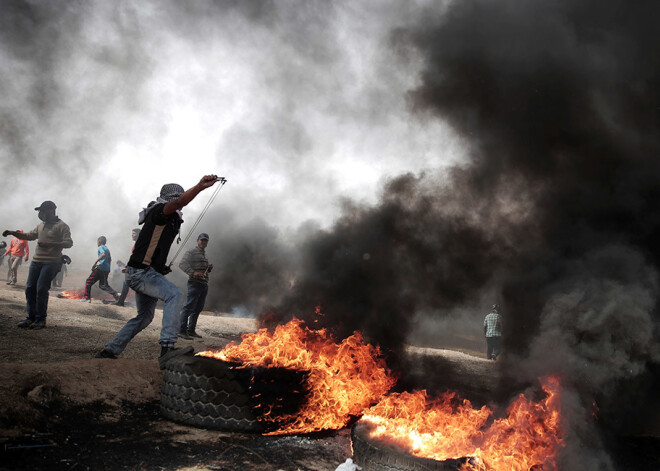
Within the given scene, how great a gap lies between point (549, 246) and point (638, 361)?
189cm

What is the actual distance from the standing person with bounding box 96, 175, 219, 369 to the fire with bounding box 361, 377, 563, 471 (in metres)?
2.68

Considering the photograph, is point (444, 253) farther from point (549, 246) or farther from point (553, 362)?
point (553, 362)

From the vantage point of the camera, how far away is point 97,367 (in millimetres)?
4820

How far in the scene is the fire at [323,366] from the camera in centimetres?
475

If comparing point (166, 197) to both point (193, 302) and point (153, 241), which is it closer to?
point (153, 241)

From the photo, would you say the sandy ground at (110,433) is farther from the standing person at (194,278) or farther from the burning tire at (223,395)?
the standing person at (194,278)

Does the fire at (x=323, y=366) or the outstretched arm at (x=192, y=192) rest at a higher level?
the outstretched arm at (x=192, y=192)

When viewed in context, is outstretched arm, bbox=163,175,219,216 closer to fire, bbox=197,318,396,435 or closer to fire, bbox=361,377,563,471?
fire, bbox=197,318,396,435

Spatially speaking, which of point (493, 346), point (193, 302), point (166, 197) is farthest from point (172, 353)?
point (493, 346)

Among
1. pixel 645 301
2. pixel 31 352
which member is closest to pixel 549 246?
pixel 645 301

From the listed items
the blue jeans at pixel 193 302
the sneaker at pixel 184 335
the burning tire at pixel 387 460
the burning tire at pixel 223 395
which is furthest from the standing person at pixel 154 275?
the sneaker at pixel 184 335

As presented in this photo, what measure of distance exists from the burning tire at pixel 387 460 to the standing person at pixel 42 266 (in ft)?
22.4

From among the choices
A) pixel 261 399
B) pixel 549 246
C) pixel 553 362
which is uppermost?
pixel 549 246

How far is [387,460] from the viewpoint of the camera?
339cm
